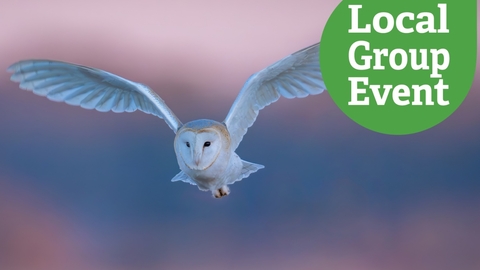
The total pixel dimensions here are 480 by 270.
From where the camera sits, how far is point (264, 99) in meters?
2.26

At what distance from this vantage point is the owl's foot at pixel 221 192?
2.14m

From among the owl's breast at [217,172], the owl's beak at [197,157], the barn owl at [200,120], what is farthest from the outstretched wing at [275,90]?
the owl's beak at [197,157]

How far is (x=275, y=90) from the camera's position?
2.26 meters

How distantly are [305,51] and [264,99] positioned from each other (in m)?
0.28

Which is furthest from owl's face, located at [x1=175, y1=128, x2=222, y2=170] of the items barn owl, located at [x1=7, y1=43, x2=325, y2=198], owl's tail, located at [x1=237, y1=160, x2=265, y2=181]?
owl's tail, located at [x1=237, y1=160, x2=265, y2=181]

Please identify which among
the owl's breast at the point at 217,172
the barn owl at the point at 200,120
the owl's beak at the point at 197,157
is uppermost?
the barn owl at the point at 200,120

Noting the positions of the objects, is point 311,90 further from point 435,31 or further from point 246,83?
point 435,31

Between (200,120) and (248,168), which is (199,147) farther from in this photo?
(248,168)

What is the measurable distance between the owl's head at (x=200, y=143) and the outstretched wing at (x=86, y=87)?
13 cm

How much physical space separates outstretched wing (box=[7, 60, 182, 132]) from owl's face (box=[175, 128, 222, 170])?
5.3 inches

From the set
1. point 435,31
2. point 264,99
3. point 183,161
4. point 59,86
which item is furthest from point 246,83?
point 435,31

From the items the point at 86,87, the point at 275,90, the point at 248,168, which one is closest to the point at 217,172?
the point at 248,168

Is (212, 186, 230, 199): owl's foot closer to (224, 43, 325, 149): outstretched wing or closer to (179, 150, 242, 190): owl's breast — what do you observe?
(179, 150, 242, 190): owl's breast

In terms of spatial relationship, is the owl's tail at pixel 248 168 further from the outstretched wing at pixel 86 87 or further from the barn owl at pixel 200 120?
the outstretched wing at pixel 86 87
